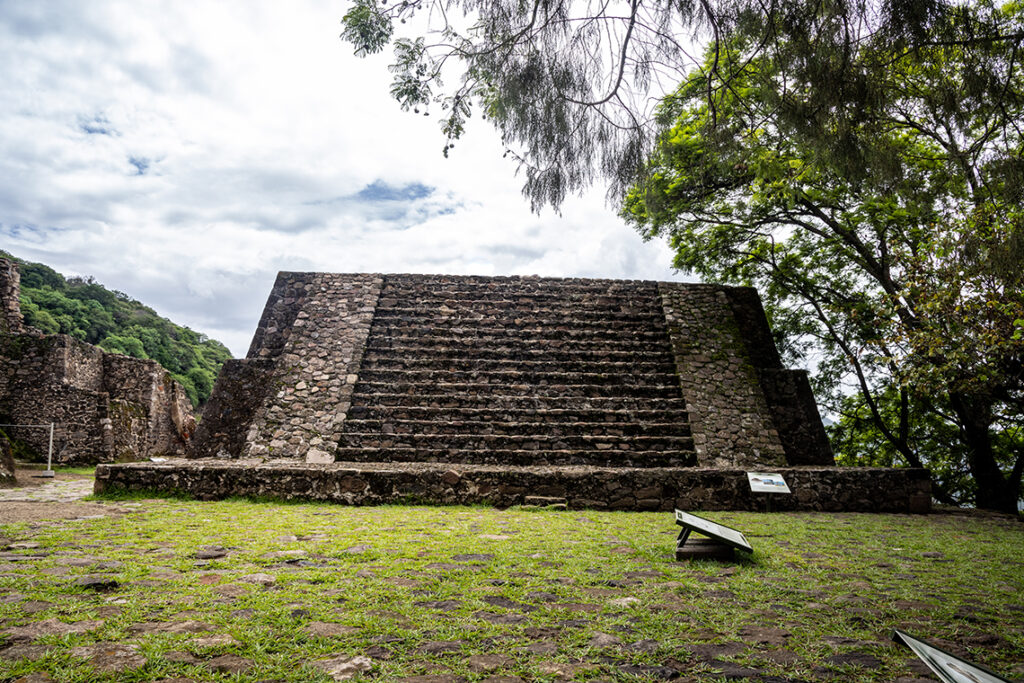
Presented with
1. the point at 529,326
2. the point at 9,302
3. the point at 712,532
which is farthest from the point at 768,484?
the point at 9,302

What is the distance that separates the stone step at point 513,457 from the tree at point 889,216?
10.7ft

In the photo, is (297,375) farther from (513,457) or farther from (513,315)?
(513,315)

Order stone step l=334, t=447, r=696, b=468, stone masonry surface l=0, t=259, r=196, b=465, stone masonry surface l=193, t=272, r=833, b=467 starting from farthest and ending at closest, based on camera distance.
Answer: stone masonry surface l=0, t=259, r=196, b=465 < stone masonry surface l=193, t=272, r=833, b=467 < stone step l=334, t=447, r=696, b=468

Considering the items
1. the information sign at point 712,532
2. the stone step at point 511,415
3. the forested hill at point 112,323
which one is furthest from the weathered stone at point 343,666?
the forested hill at point 112,323

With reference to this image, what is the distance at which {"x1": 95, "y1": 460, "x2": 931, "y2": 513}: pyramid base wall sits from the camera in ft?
20.1

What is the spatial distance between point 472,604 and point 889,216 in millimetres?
9632

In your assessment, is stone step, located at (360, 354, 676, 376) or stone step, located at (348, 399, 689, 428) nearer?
stone step, located at (348, 399, 689, 428)

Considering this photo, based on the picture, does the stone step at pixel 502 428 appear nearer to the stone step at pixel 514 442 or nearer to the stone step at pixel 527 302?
the stone step at pixel 514 442

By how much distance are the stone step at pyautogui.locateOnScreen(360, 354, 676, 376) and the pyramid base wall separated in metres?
2.94

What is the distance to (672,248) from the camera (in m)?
11.7

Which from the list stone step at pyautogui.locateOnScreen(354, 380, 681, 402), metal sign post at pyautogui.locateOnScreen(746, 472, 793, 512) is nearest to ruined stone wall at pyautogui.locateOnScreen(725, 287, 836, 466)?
stone step at pyautogui.locateOnScreen(354, 380, 681, 402)

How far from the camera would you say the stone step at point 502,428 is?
7.98 m

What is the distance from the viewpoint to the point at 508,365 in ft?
30.6

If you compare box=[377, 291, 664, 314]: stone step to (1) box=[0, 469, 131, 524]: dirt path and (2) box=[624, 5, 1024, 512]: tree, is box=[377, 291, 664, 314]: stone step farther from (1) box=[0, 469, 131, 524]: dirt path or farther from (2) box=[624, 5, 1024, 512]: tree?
(1) box=[0, 469, 131, 524]: dirt path
